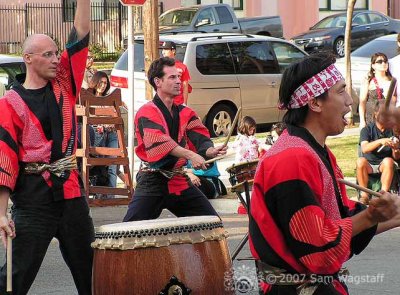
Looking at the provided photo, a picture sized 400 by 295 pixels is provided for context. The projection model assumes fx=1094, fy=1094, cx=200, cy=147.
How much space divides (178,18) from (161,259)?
2465 centimetres

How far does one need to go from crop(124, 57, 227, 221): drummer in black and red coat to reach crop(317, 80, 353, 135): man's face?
307 centimetres

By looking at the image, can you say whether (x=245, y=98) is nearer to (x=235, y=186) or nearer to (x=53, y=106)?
(x=235, y=186)

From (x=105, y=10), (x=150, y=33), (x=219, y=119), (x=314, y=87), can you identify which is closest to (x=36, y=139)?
(x=314, y=87)

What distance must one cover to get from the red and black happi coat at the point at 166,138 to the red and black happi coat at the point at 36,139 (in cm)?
161

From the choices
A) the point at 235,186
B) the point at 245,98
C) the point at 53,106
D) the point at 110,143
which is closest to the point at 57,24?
the point at 245,98

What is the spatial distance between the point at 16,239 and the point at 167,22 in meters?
24.0

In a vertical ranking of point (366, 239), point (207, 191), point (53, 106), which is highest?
point (53, 106)

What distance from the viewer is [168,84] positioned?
8250 millimetres

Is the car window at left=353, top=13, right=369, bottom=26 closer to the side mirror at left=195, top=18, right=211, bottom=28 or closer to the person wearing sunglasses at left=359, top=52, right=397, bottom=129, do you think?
the side mirror at left=195, top=18, right=211, bottom=28

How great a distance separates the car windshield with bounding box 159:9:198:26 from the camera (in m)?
29.5

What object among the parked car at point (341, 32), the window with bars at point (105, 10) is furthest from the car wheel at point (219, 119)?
the window with bars at point (105, 10)

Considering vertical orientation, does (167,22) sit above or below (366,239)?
above

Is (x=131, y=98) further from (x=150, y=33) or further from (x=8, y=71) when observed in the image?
(x=8, y=71)

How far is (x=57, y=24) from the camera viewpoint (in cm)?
3500
